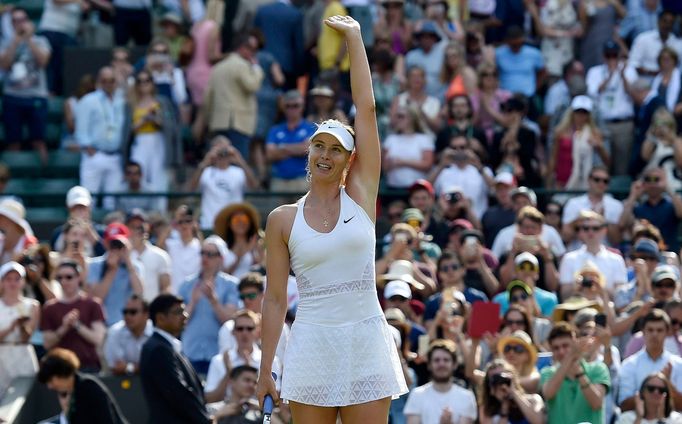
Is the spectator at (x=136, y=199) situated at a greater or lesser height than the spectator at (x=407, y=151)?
lesser

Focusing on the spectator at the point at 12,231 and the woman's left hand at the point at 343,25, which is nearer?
the woman's left hand at the point at 343,25

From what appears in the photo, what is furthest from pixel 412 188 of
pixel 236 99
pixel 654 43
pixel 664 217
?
pixel 654 43

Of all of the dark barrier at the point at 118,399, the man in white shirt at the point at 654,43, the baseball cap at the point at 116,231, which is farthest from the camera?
the man in white shirt at the point at 654,43

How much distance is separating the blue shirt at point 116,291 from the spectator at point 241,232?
1.07 metres

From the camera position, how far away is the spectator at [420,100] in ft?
57.3

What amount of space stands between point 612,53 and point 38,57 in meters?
6.09

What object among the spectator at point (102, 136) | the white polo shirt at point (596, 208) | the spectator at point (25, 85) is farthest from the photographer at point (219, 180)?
the white polo shirt at point (596, 208)

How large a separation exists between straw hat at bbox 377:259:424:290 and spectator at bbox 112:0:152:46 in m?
7.28

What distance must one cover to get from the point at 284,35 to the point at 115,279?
5.82m

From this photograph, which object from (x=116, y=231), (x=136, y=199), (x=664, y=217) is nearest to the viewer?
(x=116, y=231)

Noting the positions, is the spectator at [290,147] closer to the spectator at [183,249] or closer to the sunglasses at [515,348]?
the spectator at [183,249]

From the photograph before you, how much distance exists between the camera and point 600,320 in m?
12.6

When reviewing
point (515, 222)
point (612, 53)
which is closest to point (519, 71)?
point (612, 53)

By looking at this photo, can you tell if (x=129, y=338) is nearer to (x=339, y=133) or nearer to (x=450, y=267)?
(x=450, y=267)
